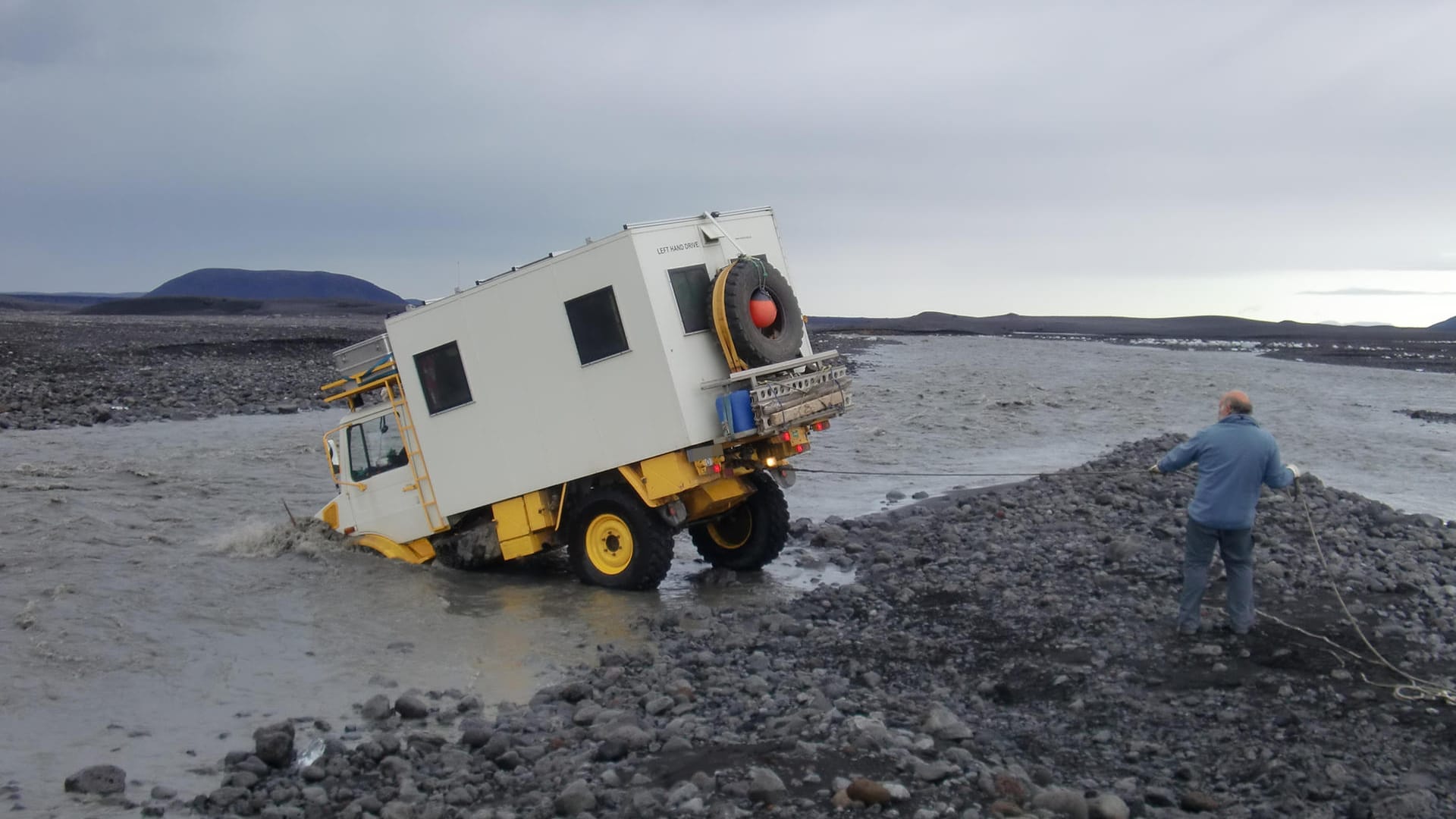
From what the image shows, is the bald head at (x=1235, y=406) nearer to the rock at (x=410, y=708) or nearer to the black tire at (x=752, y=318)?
the black tire at (x=752, y=318)

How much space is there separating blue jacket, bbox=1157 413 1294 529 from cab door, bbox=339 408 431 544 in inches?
345

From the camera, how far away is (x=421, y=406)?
1351 centimetres

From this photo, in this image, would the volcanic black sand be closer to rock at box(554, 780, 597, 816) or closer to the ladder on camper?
the ladder on camper

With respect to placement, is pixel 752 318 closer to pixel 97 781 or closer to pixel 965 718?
pixel 965 718

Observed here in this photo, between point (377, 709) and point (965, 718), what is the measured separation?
14.8ft

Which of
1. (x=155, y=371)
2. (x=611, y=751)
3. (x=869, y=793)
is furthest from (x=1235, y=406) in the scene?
(x=155, y=371)

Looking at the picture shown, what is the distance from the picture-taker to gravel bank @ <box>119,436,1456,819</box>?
6547mm

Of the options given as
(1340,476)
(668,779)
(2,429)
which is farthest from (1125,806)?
(2,429)

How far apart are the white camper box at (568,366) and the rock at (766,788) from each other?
5.47 meters

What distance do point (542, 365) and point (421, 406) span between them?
185 centimetres

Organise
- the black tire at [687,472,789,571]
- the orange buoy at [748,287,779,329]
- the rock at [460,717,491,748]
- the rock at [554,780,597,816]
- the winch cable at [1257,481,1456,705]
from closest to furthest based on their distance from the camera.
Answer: the rock at [554,780,597,816], the winch cable at [1257,481,1456,705], the rock at [460,717,491,748], the orange buoy at [748,287,779,329], the black tire at [687,472,789,571]

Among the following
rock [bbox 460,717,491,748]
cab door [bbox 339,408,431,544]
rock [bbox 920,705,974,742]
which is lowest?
rock [bbox 920,705,974,742]

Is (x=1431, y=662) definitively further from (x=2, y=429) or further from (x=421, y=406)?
(x=2, y=429)

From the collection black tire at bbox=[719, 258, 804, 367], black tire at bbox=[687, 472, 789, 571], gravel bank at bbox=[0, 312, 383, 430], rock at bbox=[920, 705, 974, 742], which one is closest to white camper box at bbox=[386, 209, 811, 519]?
black tire at bbox=[719, 258, 804, 367]
